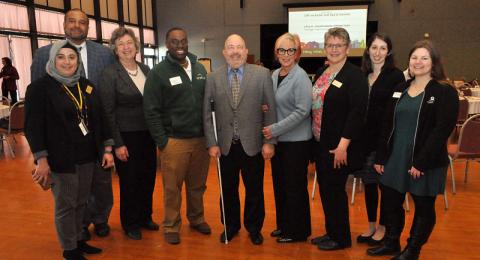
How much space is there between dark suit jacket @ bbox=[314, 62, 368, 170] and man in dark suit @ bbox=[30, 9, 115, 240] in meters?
1.80

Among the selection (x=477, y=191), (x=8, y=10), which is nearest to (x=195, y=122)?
(x=477, y=191)

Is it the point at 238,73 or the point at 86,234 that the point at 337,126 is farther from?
the point at 86,234

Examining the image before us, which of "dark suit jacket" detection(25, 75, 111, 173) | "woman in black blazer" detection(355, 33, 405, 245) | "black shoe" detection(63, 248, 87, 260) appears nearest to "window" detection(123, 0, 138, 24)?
"dark suit jacket" detection(25, 75, 111, 173)

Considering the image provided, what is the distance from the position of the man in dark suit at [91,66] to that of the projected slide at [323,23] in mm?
11113

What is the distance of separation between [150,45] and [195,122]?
13769mm

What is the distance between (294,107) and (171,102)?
93cm

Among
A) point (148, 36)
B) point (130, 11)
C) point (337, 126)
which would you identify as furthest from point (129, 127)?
point (148, 36)

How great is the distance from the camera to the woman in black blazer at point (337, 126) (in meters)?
2.47

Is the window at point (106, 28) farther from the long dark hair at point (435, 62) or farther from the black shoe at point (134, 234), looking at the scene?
the long dark hair at point (435, 62)

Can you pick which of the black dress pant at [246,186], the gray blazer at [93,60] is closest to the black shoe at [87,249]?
the black dress pant at [246,186]

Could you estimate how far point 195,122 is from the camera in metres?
2.82

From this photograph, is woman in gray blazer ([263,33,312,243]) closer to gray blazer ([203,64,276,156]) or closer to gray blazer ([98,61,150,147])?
gray blazer ([203,64,276,156])

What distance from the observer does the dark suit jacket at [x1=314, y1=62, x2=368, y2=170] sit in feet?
8.05

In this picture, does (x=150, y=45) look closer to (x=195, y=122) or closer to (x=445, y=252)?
(x=195, y=122)
